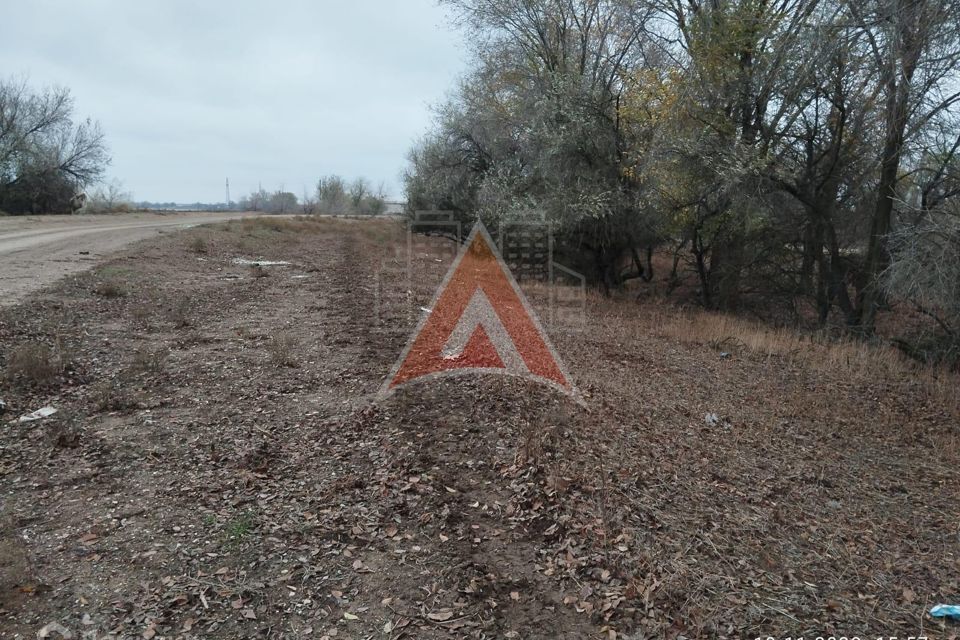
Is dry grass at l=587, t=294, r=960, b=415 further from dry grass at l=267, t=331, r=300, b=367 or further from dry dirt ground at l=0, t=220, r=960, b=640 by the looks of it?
dry grass at l=267, t=331, r=300, b=367

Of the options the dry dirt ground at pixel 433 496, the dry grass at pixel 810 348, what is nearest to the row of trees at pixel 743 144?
the dry grass at pixel 810 348

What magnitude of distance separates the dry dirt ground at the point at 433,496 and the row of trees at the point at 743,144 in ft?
14.6

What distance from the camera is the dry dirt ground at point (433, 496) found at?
10.0 ft

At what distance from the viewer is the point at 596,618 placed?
9.93ft

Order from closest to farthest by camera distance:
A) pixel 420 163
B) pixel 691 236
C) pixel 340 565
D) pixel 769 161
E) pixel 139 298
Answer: pixel 340 565, pixel 139 298, pixel 769 161, pixel 691 236, pixel 420 163

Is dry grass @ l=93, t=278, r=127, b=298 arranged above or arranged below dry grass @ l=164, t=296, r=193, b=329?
above

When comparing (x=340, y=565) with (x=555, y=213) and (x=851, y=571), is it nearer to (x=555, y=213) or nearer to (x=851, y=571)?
(x=851, y=571)

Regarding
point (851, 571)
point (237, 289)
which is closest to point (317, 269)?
point (237, 289)

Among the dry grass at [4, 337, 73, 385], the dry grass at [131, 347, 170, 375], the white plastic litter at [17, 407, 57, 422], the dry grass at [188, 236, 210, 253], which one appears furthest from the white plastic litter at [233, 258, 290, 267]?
the white plastic litter at [17, 407, 57, 422]

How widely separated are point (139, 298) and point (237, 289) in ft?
6.59

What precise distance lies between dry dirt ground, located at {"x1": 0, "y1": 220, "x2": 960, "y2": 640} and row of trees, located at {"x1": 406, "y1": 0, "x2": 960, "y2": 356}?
14.6 ft

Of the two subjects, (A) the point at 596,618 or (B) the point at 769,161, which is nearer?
(A) the point at 596,618

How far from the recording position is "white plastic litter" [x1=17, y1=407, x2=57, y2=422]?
15.8ft

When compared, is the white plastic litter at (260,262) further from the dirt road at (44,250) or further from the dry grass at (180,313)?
the dry grass at (180,313)
